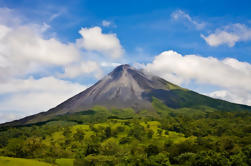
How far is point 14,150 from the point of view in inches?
2731

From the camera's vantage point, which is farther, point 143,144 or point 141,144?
point 141,144

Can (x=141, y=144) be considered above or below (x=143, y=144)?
below

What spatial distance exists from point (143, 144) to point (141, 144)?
4.84 ft

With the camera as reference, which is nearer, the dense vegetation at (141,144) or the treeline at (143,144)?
the treeline at (143,144)

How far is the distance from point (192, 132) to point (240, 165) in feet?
239

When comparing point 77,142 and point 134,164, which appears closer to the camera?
point 134,164

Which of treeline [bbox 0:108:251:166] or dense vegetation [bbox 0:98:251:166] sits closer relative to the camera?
treeline [bbox 0:108:251:166]

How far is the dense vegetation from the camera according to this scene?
198 ft

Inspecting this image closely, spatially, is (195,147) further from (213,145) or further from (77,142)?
(77,142)

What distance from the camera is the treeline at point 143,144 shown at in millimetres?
60094

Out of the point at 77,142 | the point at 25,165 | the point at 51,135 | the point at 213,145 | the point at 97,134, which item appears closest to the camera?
the point at 25,165

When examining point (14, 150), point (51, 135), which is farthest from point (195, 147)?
point (51, 135)

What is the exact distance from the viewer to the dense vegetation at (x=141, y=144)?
6025 cm

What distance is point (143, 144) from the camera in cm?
10175
